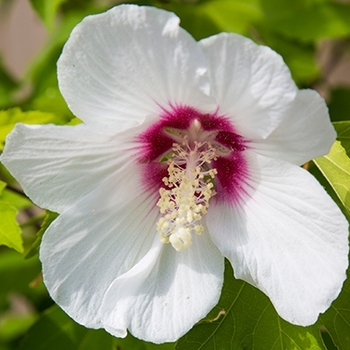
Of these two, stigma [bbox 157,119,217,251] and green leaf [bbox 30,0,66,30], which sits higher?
green leaf [bbox 30,0,66,30]

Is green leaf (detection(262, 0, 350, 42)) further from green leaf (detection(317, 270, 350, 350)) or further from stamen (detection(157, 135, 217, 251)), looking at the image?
green leaf (detection(317, 270, 350, 350))

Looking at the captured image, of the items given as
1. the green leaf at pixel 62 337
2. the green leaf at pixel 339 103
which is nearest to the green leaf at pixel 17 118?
the green leaf at pixel 62 337

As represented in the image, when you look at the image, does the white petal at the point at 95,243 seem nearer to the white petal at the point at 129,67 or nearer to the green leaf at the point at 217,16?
the white petal at the point at 129,67

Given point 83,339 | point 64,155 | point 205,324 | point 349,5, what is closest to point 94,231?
point 64,155

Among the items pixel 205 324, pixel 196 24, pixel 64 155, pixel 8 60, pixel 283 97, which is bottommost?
pixel 8 60

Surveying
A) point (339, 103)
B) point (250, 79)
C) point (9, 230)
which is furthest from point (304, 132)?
point (339, 103)

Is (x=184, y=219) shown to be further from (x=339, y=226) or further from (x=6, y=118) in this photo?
(x=6, y=118)

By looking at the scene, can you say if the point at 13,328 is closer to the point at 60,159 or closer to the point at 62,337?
the point at 62,337

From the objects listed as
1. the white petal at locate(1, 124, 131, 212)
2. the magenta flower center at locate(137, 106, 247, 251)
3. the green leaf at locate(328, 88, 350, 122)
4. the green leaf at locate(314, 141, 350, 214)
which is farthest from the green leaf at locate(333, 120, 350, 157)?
the green leaf at locate(328, 88, 350, 122)
